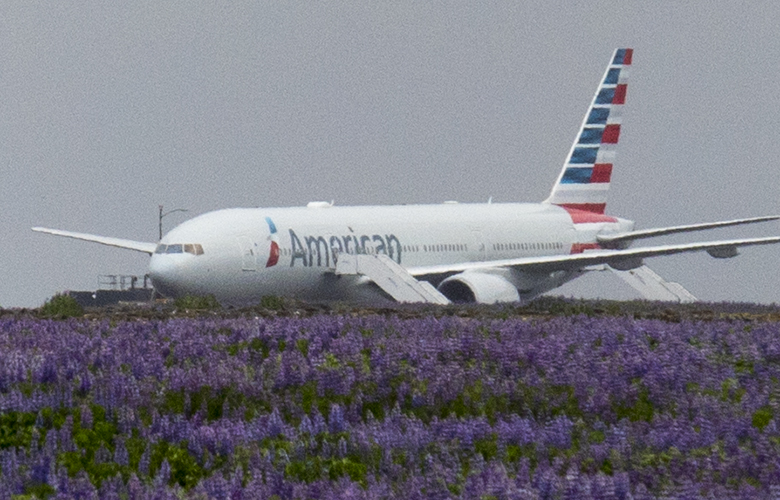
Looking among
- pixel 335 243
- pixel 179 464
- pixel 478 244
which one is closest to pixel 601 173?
pixel 478 244

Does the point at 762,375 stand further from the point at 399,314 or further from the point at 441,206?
the point at 441,206

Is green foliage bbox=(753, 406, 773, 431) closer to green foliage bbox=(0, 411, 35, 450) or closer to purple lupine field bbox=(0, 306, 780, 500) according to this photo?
purple lupine field bbox=(0, 306, 780, 500)

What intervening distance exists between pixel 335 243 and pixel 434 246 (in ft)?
18.4

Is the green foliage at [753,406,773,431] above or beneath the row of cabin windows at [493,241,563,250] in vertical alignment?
beneath

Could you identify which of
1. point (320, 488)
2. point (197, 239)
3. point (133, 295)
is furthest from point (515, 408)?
point (133, 295)

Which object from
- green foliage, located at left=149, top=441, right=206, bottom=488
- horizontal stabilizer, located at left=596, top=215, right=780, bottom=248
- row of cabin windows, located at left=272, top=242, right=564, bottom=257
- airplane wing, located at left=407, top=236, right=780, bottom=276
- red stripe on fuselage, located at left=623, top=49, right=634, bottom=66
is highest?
red stripe on fuselage, located at left=623, top=49, right=634, bottom=66

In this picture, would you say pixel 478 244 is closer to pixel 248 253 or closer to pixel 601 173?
pixel 601 173

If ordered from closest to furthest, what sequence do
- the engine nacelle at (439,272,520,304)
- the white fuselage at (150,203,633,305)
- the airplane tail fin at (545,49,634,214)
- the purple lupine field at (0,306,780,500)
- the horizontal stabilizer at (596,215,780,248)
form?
1. the purple lupine field at (0,306,780,500)
2. the white fuselage at (150,203,633,305)
3. the engine nacelle at (439,272,520,304)
4. the horizontal stabilizer at (596,215,780,248)
5. the airplane tail fin at (545,49,634,214)

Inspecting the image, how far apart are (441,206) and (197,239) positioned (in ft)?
41.5

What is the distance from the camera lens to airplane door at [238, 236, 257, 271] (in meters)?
43.2

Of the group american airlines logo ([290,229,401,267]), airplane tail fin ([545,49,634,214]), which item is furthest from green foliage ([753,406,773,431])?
airplane tail fin ([545,49,634,214])

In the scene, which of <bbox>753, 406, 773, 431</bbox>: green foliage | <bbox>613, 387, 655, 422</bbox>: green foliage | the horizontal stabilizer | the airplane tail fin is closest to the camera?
<bbox>753, 406, 773, 431</bbox>: green foliage

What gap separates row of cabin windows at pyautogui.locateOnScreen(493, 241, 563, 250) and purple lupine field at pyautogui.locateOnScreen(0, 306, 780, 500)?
124 feet

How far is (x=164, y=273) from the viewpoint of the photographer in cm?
4281
